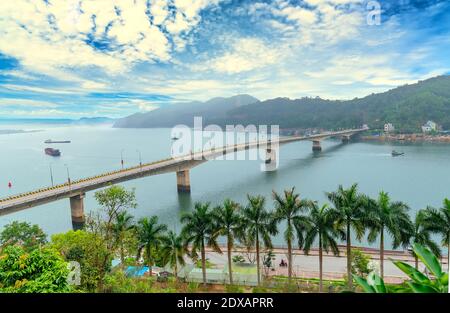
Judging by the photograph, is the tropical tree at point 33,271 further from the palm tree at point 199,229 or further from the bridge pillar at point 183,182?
the bridge pillar at point 183,182

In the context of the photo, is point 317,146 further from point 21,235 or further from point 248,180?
point 21,235

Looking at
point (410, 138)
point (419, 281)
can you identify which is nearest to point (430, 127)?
point (410, 138)

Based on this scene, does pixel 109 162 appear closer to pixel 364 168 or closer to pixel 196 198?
pixel 196 198

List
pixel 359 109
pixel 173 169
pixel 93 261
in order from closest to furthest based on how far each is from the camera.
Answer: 1. pixel 93 261
2. pixel 173 169
3. pixel 359 109

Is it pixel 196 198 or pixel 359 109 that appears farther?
pixel 359 109

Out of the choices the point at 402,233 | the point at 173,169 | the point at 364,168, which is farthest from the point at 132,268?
the point at 364,168

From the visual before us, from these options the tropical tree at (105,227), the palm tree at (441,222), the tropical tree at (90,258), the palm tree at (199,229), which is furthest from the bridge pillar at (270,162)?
the tropical tree at (90,258)
